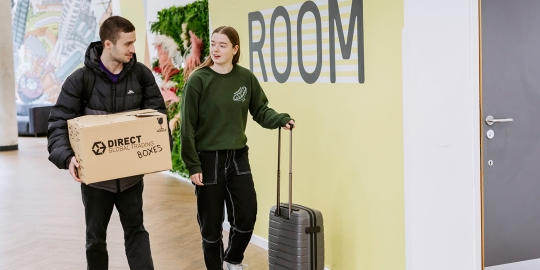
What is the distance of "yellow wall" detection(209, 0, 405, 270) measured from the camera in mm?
3334

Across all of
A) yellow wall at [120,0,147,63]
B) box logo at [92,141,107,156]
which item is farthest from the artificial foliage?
box logo at [92,141,107,156]

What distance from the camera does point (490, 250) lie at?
413 cm

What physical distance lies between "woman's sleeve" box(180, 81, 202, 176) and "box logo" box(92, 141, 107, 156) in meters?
0.62

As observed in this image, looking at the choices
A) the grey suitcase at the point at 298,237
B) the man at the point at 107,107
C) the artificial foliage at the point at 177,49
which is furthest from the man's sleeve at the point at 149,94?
the artificial foliage at the point at 177,49

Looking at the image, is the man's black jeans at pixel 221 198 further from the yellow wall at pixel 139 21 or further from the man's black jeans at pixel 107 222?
the yellow wall at pixel 139 21

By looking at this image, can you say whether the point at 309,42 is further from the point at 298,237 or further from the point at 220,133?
the point at 298,237

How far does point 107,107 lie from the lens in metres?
3.32

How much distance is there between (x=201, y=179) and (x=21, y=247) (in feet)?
6.75

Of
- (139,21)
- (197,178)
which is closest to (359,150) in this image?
(197,178)

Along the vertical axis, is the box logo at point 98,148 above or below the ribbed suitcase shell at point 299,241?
above

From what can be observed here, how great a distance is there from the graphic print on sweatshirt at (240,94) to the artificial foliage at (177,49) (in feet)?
11.6

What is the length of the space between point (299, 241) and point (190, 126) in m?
0.87

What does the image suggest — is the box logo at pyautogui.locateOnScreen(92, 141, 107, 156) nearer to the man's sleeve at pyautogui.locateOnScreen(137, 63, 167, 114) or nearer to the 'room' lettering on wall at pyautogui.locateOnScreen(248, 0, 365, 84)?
the man's sleeve at pyautogui.locateOnScreen(137, 63, 167, 114)

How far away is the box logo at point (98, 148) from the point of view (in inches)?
119
